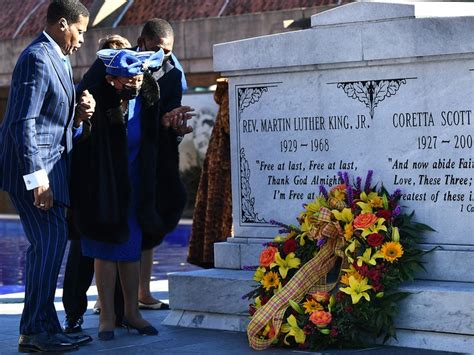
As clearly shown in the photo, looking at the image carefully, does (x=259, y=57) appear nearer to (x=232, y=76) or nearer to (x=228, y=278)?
(x=232, y=76)

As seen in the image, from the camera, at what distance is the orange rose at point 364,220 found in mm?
6129

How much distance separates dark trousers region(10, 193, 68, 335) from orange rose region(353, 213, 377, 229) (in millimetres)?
1450

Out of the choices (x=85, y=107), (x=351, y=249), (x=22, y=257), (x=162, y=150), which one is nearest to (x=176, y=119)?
(x=162, y=150)

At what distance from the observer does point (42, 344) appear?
6199mm

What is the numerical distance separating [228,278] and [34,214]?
1172mm

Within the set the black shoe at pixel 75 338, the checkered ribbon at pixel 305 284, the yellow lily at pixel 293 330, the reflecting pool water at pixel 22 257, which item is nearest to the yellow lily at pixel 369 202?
the checkered ribbon at pixel 305 284

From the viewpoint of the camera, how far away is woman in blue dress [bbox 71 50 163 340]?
6.43 metres

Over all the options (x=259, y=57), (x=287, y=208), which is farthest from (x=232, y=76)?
(x=287, y=208)

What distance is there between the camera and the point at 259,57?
6902 millimetres

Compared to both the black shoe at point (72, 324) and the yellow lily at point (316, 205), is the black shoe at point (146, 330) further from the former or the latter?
the yellow lily at point (316, 205)

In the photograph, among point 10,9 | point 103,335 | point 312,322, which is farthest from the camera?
point 10,9

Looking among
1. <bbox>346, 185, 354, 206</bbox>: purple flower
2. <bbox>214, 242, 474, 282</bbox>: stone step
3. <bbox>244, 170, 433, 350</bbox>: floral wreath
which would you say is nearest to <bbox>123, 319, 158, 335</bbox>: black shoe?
<bbox>244, 170, 433, 350</bbox>: floral wreath

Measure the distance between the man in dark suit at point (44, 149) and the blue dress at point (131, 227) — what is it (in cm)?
32

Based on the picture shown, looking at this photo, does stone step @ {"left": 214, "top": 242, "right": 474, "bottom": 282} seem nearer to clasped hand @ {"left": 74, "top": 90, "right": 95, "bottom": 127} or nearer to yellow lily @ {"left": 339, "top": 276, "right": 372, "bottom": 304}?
yellow lily @ {"left": 339, "top": 276, "right": 372, "bottom": 304}
